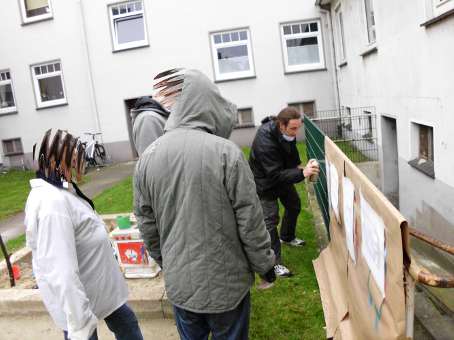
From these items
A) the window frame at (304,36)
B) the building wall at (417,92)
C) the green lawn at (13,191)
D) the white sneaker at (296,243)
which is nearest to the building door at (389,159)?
the building wall at (417,92)

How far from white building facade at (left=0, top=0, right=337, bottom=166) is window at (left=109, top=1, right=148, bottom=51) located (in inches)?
1.4

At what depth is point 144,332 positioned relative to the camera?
4.07 metres

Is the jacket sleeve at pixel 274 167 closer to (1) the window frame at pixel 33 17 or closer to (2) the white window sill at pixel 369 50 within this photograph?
(2) the white window sill at pixel 369 50

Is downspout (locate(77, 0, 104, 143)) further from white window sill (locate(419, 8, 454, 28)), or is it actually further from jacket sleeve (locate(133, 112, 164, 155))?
jacket sleeve (locate(133, 112, 164, 155))

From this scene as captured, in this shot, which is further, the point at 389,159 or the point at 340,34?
the point at 340,34

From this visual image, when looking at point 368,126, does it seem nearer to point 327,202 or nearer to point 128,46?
point 327,202

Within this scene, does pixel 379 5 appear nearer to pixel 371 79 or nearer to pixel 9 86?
pixel 371 79

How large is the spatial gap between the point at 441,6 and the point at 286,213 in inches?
108

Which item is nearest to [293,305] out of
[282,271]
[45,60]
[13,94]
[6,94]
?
[282,271]

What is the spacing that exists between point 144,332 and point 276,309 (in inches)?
46.1

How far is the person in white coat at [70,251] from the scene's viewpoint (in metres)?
2.29

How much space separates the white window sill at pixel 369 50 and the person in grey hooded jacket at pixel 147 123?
5.69 meters

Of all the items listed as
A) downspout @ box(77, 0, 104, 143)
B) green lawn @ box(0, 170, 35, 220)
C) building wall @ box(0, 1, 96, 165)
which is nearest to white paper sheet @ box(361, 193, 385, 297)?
green lawn @ box(0, 170, 35, 220)

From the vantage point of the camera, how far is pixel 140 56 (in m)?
15.8
